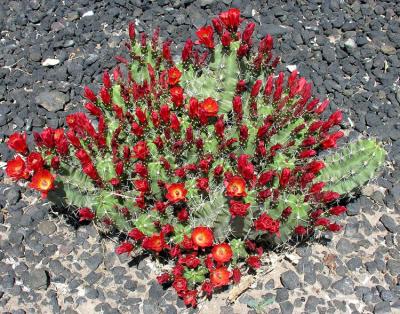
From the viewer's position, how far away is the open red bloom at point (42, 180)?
361 cm

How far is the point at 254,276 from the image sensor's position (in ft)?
13.6

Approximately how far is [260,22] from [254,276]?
2.94m

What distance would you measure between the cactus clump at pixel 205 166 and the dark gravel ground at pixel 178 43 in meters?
0.29

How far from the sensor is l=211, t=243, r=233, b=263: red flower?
3689 mm

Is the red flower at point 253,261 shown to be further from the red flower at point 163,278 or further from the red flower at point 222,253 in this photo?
the red flower at point 163,278

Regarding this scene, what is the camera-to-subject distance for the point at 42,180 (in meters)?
3.62

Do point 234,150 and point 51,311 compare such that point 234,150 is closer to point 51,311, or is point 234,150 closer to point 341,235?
point 341,235

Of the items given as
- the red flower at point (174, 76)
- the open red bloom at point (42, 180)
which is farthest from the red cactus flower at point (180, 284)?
the red flower at point (174, 76)

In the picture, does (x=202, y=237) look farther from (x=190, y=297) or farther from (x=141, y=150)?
(x=141, y=150)

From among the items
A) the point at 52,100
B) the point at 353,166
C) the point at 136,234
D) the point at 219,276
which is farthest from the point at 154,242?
the point at 52,100

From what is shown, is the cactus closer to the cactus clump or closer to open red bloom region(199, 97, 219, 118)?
the cactus clump

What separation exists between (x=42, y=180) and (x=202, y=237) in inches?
42.5

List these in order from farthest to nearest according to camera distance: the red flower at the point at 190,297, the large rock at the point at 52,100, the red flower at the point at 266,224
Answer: the large rock at the point at 52,100 → the red flower at the point at 190,297 → the red flower at the point at 266,224

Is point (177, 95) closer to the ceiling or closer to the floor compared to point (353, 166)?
closer to the ceiling
